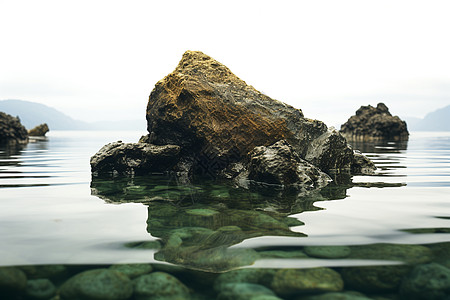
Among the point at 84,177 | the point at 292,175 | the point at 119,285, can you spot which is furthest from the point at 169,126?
the point at 119,285

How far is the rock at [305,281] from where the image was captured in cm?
239

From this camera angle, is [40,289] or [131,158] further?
[131,158]

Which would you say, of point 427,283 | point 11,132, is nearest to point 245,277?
point 427,283

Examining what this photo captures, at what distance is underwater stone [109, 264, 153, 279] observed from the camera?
2602 millimetres

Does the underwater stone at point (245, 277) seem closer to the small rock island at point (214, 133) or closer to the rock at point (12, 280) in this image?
the rock at point (12, 280)

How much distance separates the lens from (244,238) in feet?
11.2

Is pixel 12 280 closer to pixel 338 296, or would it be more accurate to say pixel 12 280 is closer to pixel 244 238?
pixel 244 238

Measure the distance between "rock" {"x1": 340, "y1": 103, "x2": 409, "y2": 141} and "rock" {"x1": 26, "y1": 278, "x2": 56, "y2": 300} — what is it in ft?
169

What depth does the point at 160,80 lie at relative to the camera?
10.2 m

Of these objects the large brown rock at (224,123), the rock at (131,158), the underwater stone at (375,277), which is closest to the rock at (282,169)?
the large brown rock at (224,123)

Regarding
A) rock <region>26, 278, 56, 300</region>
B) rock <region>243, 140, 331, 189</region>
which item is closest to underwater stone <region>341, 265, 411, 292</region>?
rock <region>26, 278, 56, 300</region>

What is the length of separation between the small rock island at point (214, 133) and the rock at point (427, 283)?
577 cm

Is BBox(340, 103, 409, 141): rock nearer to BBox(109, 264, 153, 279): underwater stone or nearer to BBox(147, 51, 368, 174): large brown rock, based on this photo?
BBox(147, 51, 368, 174): large brown rock

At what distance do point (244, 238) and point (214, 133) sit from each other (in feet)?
18.5
